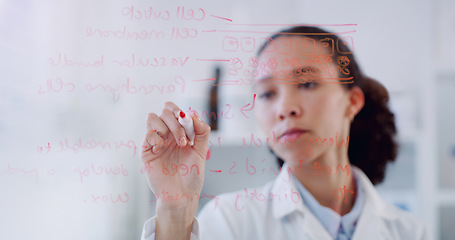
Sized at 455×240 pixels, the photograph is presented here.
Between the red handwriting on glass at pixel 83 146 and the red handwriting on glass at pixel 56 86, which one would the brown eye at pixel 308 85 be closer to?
the red handwriting on glass at pixel 83 146

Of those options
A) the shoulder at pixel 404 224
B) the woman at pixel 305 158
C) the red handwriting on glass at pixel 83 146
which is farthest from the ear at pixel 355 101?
the red handwriting on glass at pixel 83 146

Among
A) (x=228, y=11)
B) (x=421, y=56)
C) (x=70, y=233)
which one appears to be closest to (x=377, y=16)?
(x=421, y=56)

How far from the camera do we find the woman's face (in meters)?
0.63

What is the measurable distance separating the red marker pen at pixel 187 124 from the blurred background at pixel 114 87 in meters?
0.07

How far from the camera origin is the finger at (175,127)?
563 mm

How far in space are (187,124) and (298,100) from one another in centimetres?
23

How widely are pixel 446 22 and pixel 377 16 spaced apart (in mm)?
242

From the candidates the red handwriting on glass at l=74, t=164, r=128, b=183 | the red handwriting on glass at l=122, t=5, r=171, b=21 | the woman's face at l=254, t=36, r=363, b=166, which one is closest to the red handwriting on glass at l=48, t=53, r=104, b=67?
the red handwriting on glass at l=122, t=5, r=171, b=21

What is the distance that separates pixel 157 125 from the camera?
0.57 metres

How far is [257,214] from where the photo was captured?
652 mm

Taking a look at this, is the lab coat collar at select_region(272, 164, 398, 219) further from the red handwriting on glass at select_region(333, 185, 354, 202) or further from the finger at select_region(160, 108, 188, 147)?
the finger at select_region(160, 108, 188, 147)

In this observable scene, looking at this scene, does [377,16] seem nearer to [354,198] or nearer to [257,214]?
[354,198]

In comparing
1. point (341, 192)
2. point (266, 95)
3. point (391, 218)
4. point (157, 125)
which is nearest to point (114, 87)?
point (157, 125)

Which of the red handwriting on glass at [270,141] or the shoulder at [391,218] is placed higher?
the red handwriting on glass at [270,141]
